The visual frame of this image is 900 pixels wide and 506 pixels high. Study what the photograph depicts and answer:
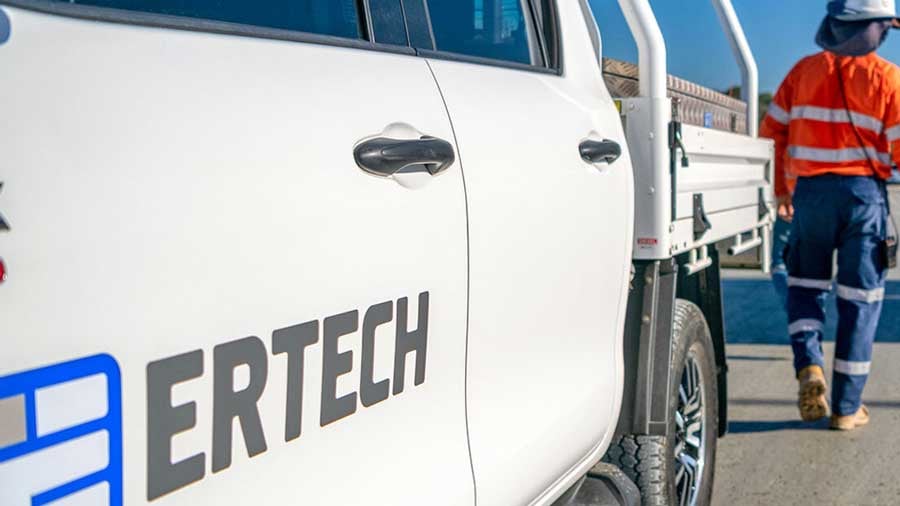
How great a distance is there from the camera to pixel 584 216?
100 inches

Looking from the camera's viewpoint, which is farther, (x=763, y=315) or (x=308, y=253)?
(x=763, y=315)

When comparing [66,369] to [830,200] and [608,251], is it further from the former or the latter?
[830,200]

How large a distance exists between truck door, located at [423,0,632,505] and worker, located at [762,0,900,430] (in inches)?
98.5

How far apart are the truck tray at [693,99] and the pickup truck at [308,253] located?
25.0 inches

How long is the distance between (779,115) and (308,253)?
431cm

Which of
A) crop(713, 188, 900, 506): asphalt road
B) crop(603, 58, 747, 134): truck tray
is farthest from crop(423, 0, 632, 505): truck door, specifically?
crop(713, 188, 900, 506): asphalt road

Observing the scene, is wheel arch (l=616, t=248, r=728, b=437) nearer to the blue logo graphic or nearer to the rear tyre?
the rear tyre

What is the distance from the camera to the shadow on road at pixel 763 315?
7414mm

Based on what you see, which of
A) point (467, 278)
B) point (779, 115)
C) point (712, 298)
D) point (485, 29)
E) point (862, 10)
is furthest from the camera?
point (779, 115)

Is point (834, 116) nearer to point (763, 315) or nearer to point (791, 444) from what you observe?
point (791, 444)

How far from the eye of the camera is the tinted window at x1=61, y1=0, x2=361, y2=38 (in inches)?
59.9

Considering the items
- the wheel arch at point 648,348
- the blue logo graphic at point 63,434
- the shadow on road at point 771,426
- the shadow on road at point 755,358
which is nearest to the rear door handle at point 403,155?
the blue logo graphic at point 63,434

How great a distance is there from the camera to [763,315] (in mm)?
8305

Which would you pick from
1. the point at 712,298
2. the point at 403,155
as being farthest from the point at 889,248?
the point at 403,155
